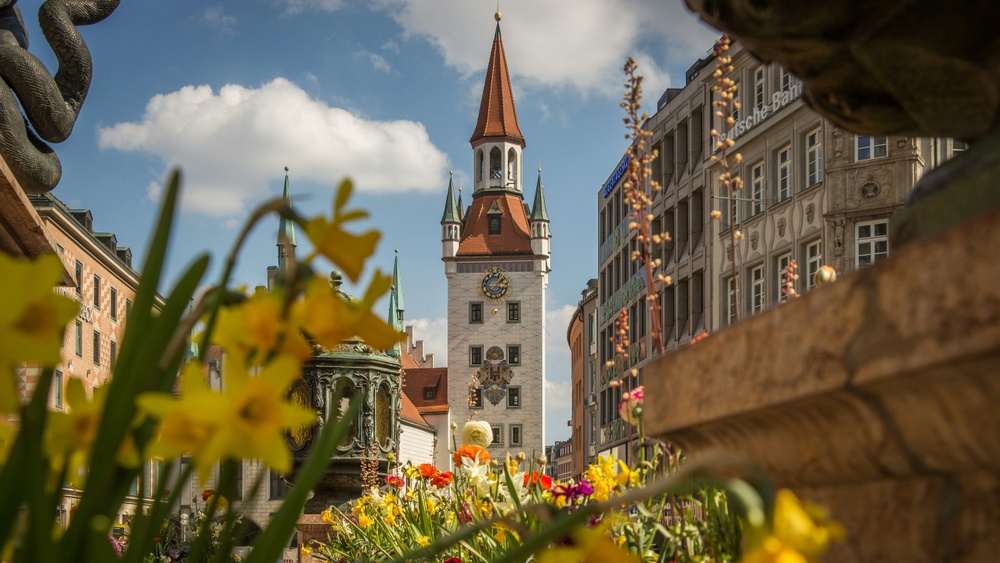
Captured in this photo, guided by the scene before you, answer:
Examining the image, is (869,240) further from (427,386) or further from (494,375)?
(427,386)

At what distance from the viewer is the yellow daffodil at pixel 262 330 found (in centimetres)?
98

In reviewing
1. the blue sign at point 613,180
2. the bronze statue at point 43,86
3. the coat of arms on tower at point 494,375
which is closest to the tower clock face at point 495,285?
the coat of arms on tower at point 494,375

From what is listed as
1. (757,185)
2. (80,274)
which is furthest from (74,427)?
(80,274)

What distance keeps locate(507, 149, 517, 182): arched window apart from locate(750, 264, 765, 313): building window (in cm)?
6861

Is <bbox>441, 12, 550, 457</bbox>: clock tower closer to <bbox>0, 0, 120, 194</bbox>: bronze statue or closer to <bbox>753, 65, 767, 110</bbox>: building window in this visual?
<bbox>753, 65, 767, 110</bbox>: building window

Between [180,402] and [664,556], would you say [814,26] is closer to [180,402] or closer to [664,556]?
[180,402]

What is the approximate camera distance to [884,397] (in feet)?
4.29

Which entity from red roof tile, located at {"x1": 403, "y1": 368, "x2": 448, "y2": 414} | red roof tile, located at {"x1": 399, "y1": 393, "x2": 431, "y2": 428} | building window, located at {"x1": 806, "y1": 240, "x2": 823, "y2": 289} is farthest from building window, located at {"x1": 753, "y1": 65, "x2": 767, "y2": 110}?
red roof tile, located at {"x1": 403, "y1": 368, "x2": 448, "y2": 414}

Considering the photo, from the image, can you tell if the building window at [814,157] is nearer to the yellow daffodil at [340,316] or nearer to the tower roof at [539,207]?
the yellow daffodil at [340,316]

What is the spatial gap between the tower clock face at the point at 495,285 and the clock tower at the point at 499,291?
0.08 m

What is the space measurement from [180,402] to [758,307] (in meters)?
27.1

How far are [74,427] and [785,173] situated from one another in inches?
1057

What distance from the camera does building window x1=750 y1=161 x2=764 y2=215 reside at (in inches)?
1086

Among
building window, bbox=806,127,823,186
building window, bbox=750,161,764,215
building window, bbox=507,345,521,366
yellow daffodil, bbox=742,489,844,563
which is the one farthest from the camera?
building window, bbox=507,345,521,366
